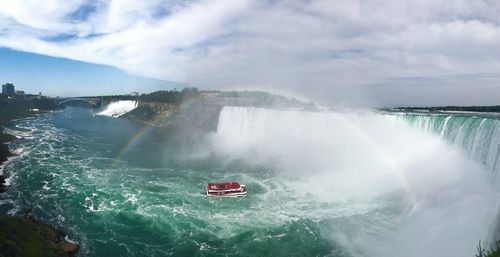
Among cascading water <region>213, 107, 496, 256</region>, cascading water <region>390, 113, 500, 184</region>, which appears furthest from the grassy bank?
cascading water <region>390, 113, 500, 184</region>

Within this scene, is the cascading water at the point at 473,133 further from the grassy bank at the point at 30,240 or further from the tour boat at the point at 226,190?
the grassy bank at the point at 30,240

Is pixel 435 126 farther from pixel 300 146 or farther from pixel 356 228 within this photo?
pixel 300 146

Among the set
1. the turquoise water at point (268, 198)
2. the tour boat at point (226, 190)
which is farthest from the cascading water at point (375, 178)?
the tour boat at point (226, 190)

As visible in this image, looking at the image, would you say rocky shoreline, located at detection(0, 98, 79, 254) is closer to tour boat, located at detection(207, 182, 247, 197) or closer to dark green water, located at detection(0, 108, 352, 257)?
dark green water, located at detection(0, 108, 352, 257)

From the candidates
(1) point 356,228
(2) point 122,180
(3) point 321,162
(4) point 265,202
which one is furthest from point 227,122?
(1) point 356,228

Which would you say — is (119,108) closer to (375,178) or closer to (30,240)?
(375,178)

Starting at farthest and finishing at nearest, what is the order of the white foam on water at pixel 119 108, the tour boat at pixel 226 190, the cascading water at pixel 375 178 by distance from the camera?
the white foam on water at pixel 119 108 → the tour boat at pixel 226 190 → the cascading water at pixel 375 178

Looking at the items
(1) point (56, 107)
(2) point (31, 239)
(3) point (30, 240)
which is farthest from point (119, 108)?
(3) point (30, 240)

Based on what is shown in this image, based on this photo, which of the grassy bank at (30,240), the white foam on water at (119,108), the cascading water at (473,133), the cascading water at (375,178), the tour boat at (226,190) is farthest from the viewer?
the white foam on water at (119,108)
